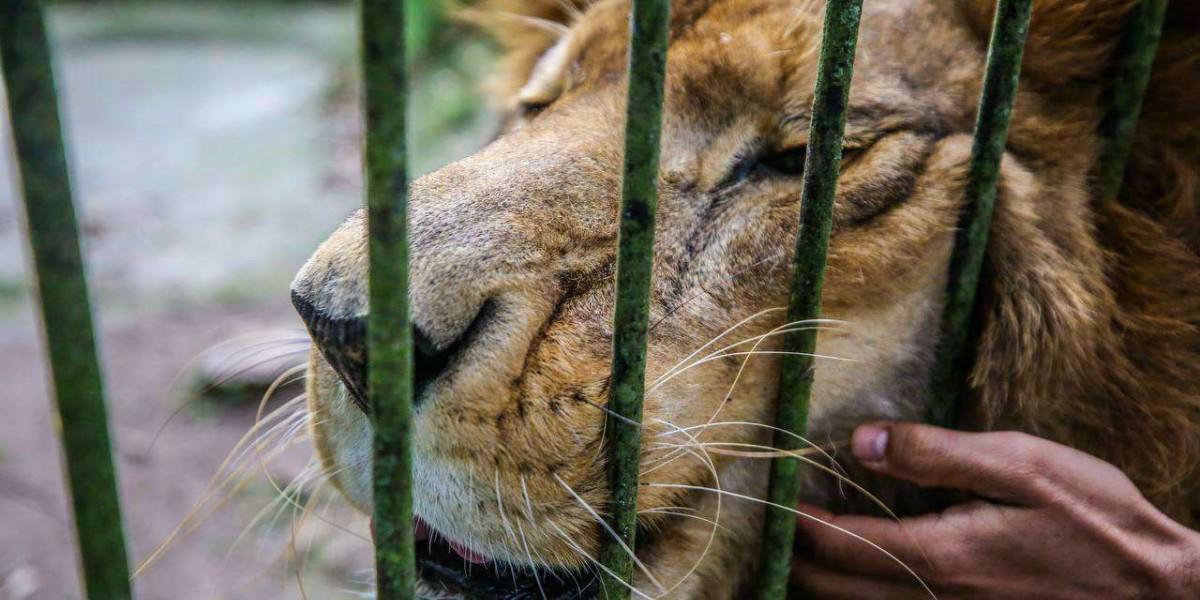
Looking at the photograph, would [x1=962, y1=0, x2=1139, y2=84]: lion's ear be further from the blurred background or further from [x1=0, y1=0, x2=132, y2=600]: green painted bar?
[x1=0, y1=0, x2=132, y2=600]: green painted bar

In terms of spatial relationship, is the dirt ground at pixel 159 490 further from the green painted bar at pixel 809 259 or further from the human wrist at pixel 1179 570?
the human wrist at pixel 1179 570

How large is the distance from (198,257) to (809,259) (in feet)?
19.2

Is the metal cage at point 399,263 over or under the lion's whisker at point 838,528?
over

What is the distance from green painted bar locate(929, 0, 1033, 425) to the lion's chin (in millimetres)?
699

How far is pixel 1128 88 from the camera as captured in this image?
1.73m

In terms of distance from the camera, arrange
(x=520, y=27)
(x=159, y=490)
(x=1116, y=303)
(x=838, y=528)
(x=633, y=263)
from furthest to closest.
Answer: (x=159, y=490) < (x=520, y=27) < (x=1116, y=303) < (x=838, y=528) < (x=633, y=263)

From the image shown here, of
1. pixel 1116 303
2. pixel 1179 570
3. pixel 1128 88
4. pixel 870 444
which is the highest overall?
pixel 1128 88

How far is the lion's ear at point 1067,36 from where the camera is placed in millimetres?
1834

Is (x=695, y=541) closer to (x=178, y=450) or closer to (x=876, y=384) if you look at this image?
(x=876, y=384)

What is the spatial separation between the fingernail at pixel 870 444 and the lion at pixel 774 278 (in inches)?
2.9

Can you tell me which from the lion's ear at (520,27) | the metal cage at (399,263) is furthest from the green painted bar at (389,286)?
the lion's ear at (520,27)

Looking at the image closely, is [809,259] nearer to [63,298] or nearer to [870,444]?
[870,444]

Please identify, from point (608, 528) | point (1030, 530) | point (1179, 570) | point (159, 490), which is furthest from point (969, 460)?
point (159, 490)

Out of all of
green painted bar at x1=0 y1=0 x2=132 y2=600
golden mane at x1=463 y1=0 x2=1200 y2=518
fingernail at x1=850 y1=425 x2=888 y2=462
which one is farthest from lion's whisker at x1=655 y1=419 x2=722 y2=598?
green painted bar at x1=0 y1=0 x2=132 y2=600
